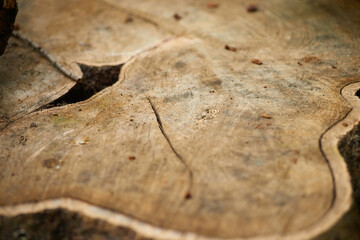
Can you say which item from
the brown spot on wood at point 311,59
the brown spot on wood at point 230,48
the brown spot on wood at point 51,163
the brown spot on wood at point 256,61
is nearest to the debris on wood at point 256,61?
the brown spot on wood at point 256,61

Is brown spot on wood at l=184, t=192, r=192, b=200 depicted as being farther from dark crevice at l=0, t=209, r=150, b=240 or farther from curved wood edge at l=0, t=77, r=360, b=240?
dark crevice at l=0, t=209, r=150, b=240

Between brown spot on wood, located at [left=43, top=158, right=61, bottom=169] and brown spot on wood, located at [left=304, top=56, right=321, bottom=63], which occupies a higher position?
brown spot on wood, located at [left=304, top=56, right=321, bottom=63]

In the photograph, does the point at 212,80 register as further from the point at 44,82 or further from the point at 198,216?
the point at 44,82

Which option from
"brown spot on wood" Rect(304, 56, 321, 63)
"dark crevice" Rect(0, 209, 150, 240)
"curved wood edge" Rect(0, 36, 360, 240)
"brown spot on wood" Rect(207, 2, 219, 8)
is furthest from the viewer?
"brown spot on wood" Rect(207, 2, 219, 8)

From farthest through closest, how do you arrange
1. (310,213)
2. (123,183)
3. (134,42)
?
(134,42)
(123,183)
(310,213)

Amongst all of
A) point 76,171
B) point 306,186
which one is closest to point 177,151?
point 76,171

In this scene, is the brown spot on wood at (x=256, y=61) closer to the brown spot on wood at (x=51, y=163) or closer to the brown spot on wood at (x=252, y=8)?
the brown spot on wood at (x=252, y=8)

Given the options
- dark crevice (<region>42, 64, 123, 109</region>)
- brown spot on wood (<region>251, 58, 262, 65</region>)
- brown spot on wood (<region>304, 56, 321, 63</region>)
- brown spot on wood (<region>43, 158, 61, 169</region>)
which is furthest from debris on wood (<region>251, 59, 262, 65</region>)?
brown spot on wood (<region>43, 158, 61, 169</region>)
